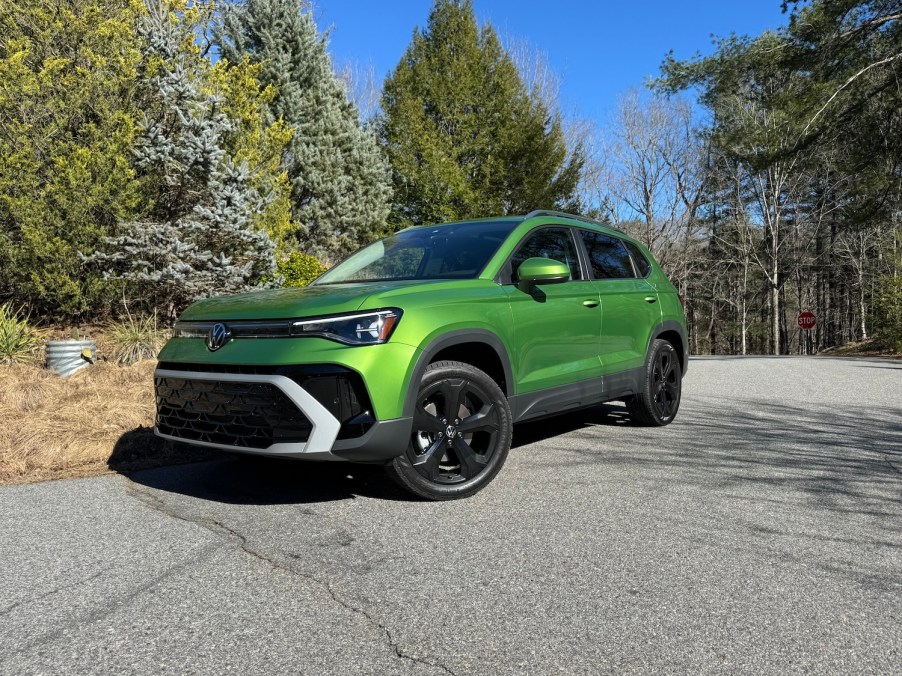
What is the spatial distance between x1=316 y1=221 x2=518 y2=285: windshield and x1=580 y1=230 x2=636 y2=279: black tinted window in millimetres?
950

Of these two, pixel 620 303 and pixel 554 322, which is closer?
pixel 554 322

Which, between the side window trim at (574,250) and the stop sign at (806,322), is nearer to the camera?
the side window trim at (574,250)

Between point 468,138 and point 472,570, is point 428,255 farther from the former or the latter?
point 468,138

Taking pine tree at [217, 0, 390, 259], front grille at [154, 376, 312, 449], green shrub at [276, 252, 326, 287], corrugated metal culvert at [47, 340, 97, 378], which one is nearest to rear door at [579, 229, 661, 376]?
front grille at [154, 376, 312, 449]

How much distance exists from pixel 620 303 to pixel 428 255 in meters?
1.70

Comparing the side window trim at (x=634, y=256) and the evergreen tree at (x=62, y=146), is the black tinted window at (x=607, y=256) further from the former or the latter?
the evergreen tree at (x=62, y=146)

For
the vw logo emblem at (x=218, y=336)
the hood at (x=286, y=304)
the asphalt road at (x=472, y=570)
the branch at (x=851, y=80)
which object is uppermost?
the branch at (x=851, y=80)

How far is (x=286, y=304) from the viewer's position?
374 centimetres

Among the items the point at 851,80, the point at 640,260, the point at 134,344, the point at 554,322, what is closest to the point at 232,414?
the point at 554,322

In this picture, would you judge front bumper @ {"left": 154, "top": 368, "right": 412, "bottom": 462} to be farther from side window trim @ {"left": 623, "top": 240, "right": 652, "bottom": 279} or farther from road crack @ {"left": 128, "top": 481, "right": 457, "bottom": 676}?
side window trim @ {"left": 623, "top": 240, "right": 652, "bottom": 279}

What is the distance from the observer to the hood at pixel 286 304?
3598 mm

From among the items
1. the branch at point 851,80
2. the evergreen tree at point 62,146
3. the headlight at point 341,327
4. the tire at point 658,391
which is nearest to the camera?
the headlight at point 341,327

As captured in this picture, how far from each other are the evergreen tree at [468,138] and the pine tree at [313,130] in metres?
1.31

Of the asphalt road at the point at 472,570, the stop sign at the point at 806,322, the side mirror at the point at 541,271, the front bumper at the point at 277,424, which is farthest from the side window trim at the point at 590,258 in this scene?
the stop sign at the point at 806,322
